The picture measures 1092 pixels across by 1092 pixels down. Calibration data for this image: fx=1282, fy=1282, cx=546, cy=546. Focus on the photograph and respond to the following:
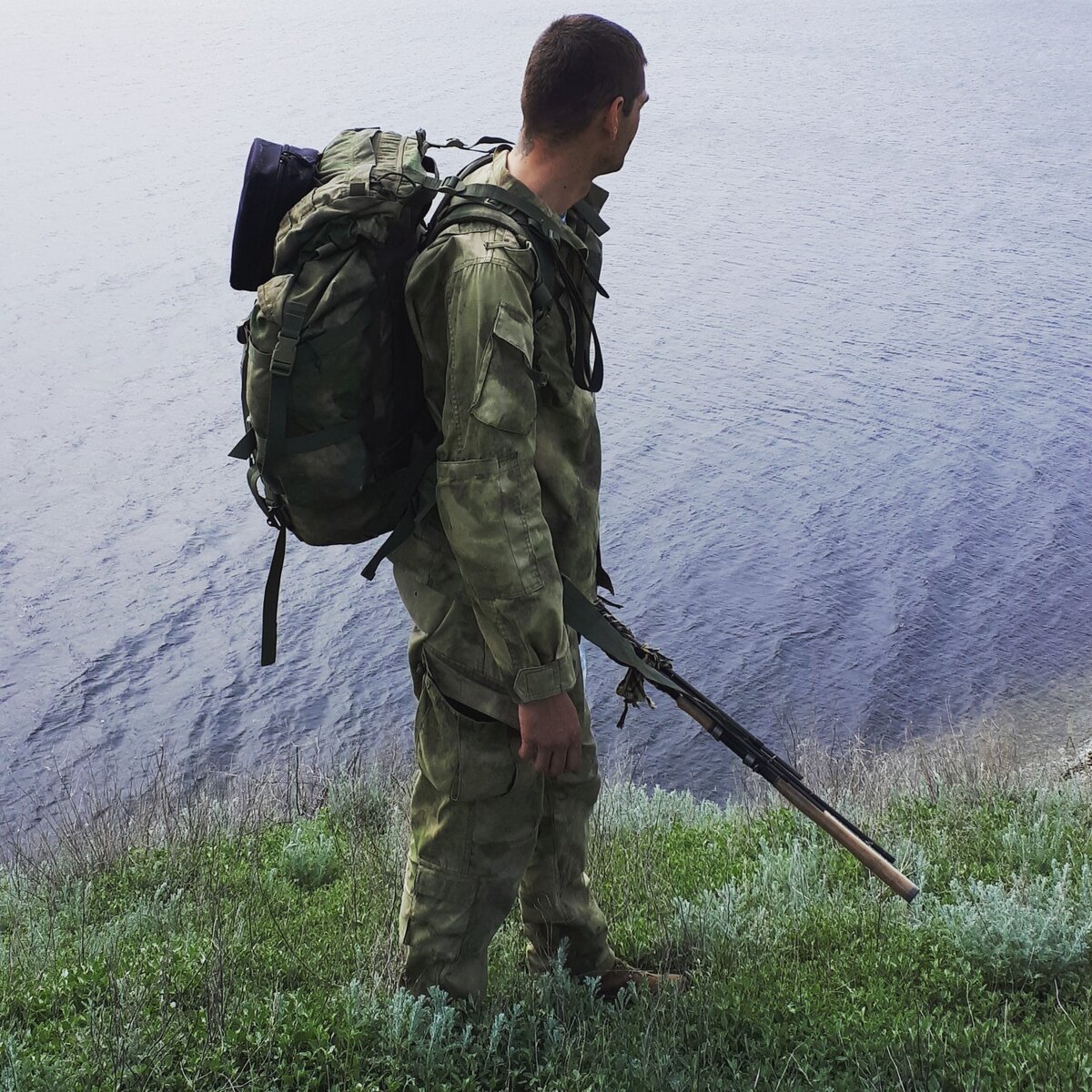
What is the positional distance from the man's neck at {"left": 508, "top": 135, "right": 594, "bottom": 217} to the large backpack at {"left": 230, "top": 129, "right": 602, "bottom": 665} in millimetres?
125

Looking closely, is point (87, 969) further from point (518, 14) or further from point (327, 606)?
point (518, 14)

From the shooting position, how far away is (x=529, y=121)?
2.82m

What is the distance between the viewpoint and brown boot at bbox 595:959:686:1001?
3.39 m


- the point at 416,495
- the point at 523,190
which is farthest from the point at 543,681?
the point at 523,190

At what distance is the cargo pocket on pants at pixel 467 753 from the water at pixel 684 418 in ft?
14.2

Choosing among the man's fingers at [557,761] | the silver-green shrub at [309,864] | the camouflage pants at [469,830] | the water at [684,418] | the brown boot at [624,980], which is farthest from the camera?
the water at [684,418]

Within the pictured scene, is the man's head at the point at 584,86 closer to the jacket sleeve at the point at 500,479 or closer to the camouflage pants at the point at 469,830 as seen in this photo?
the jacket sleeve at the point at 500,479

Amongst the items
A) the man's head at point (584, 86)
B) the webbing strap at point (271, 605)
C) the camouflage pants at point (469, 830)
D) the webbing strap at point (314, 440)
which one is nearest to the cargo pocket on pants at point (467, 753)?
the camouflage pants at point (469, 830)

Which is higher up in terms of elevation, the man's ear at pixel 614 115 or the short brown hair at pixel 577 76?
the short brown hair at pixel 577 76

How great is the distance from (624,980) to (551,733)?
102 cm

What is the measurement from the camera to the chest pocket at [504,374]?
2.56m

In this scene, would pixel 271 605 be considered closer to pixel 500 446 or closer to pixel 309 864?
pixel 500 446

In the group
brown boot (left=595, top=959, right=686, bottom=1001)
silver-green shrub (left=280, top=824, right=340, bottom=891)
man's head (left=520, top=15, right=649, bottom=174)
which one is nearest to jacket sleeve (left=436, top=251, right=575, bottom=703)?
man's head (left=520, top=15, right=649, bottom=174)

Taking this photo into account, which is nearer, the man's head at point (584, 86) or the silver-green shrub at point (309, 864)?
the man's head at point (584, 86)
